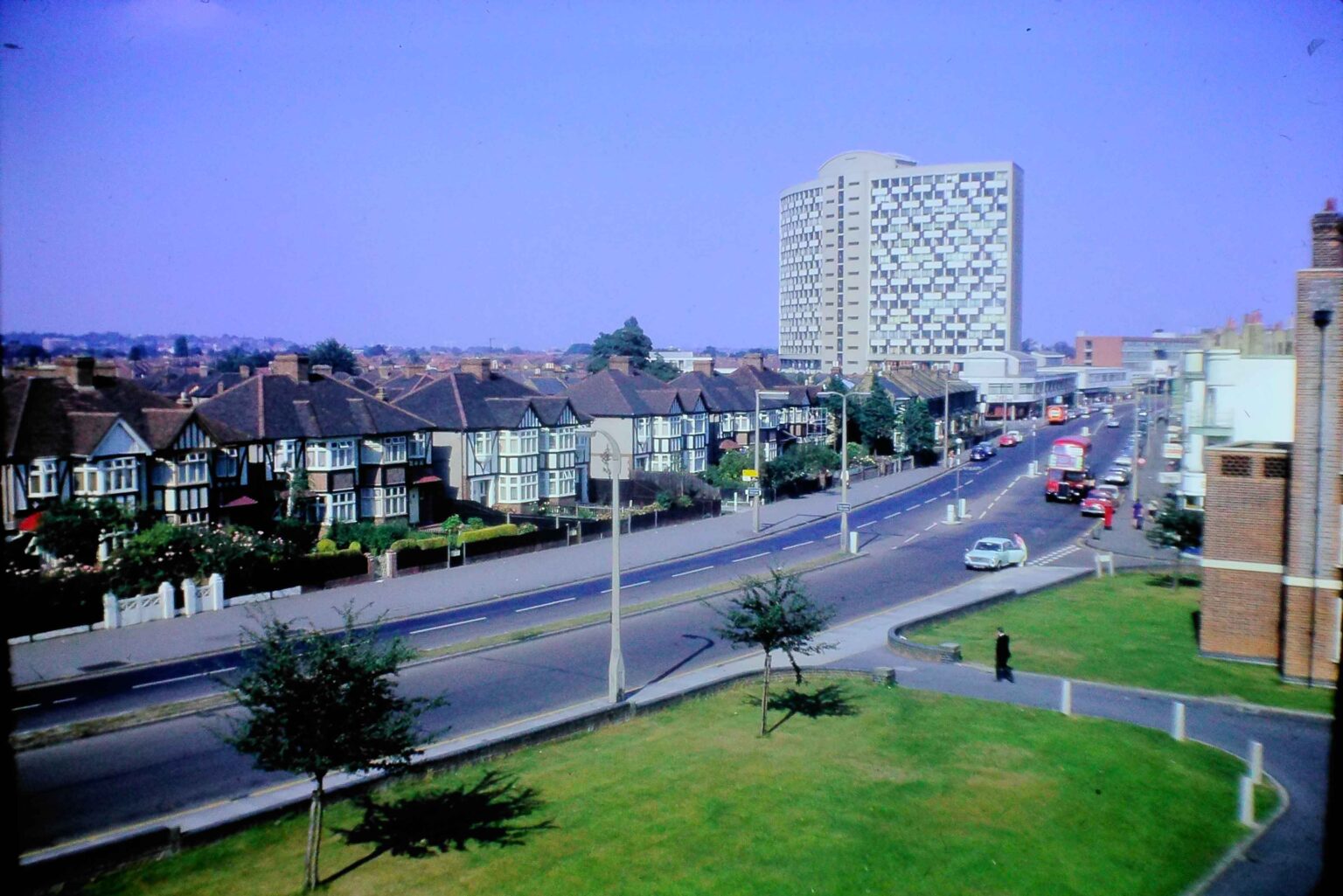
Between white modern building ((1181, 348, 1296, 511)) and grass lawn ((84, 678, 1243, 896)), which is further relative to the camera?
white modern building ((1181, 348, 1296, 511))

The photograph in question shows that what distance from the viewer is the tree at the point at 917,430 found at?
8481 cm

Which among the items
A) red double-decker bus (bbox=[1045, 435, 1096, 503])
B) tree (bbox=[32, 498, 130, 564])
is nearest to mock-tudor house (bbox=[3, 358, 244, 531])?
tree (bbox=[32, 498, 130, 564])

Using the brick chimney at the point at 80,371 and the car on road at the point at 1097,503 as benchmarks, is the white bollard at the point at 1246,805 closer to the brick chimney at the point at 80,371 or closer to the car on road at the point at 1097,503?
the brick chimney at the point at 80,371

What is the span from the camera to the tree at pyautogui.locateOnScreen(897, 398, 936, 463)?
84812 millimetres

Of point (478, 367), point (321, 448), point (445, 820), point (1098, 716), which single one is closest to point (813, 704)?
point (1098, 716)

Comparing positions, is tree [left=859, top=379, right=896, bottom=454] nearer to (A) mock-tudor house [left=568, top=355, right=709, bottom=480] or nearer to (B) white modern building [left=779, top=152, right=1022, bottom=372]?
(A) mock-tudor house [left=568, top=355, right=709, bottom=480]

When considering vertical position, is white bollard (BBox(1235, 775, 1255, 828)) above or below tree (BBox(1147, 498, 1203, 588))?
below

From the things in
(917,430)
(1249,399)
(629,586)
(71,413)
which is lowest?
(629,586)

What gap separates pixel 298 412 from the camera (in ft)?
150

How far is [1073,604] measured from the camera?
108 feet

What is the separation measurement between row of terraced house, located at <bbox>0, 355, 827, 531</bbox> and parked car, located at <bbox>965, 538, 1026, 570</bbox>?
49.3 feet

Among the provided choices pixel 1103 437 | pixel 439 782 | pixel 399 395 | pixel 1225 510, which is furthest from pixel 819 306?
pixel 439 782

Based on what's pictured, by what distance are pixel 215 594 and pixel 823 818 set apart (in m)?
24.2

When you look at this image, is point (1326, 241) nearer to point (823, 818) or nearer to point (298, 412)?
point (823, 818)
